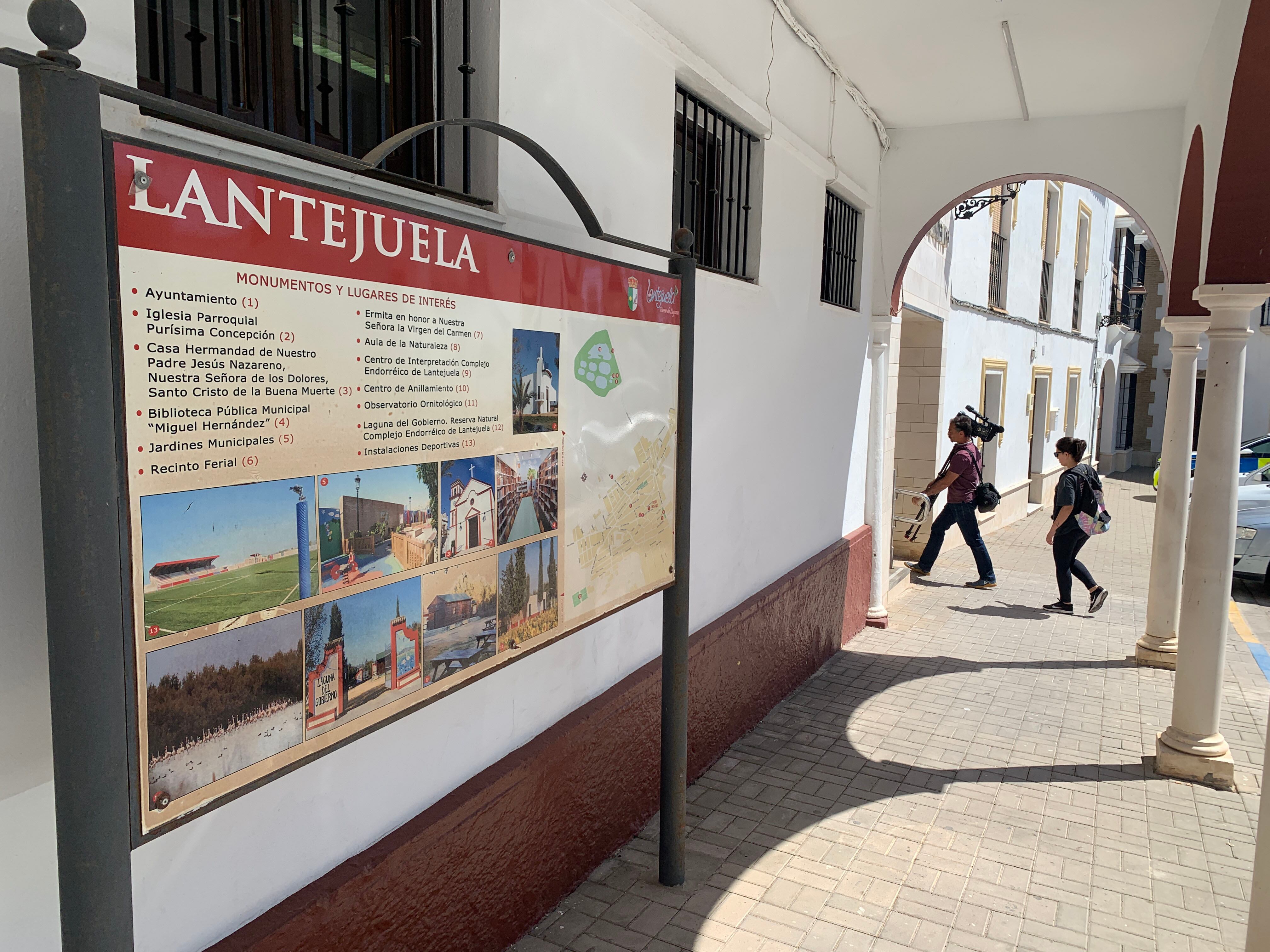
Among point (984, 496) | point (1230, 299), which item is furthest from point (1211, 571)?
point (984, 496)

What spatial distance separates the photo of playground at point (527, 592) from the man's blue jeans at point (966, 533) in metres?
7.97

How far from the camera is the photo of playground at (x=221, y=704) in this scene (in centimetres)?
157

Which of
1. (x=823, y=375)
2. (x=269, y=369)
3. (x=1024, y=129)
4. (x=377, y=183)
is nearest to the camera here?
(x=269, y=369)

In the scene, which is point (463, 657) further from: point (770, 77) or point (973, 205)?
point (973, 205)

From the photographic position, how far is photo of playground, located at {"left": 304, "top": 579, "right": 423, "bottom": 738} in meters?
1.90

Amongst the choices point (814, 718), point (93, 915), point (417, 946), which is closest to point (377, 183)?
point (93, 915)

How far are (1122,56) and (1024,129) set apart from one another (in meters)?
1.44

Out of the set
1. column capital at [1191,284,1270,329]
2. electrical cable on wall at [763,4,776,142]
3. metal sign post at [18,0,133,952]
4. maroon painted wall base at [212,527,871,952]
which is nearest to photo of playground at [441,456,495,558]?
metal sign post at [18,0,133,952]

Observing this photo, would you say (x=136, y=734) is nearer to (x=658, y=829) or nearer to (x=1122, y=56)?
(x=658, y=829)

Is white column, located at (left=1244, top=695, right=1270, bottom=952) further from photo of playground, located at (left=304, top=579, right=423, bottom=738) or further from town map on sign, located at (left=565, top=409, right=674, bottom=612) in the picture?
photo of playground, located at (left=304, top=579, right=423, bottom=738)

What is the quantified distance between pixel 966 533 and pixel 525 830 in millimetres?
7730

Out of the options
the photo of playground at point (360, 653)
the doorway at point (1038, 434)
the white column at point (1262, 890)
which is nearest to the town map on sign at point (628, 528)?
the photo of playground at point (360, 653)

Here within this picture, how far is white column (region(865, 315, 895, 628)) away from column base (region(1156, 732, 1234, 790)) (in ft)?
10.1

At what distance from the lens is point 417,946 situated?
2.76 m
